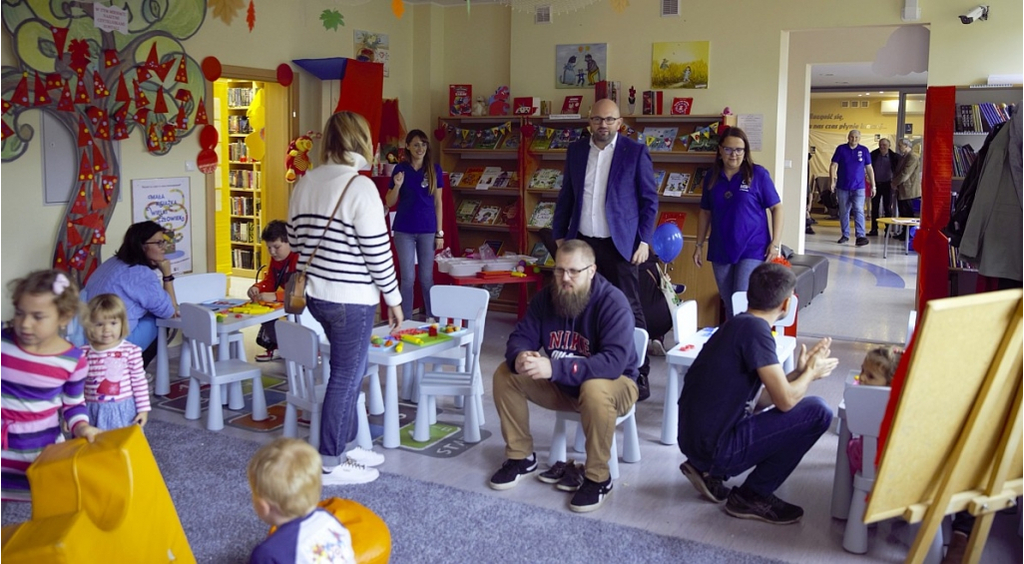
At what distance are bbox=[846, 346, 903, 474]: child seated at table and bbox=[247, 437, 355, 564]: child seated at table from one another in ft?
6.83

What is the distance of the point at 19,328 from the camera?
2.96 m

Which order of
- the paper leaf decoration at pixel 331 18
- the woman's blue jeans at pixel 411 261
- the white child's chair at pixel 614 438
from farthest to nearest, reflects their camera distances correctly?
the paper leaf decoration at pixel 331 18, the woman's blue jeans at pixel 411 261, the white child's chair at pixel 614 438

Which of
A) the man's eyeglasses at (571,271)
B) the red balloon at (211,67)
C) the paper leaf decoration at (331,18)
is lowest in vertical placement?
the man's eyeglasses at (571,271)

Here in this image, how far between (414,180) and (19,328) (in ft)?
14.0

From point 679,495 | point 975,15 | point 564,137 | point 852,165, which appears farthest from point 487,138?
point 852,165

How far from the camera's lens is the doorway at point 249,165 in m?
8.44

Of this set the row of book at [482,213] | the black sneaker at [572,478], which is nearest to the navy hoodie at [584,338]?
the black sneaker at [572,478]

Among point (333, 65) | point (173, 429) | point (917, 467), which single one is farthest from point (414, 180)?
point (917, 467)

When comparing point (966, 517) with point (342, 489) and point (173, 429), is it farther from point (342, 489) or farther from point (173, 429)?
point (173, 429)

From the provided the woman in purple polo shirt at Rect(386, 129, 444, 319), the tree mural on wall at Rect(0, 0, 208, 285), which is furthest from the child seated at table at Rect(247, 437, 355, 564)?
the woman in purple polo shirt at Rect(386, 129, 444, 319)

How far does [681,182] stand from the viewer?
301 inches

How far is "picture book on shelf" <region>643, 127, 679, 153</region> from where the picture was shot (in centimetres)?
762

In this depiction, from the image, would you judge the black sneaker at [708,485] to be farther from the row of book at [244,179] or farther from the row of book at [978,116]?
the row of book at [244,179]

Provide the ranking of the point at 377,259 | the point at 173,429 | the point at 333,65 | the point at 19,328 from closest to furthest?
the point at 19,328
the point at 377,259
the point at 173,429
the point at 333,65
